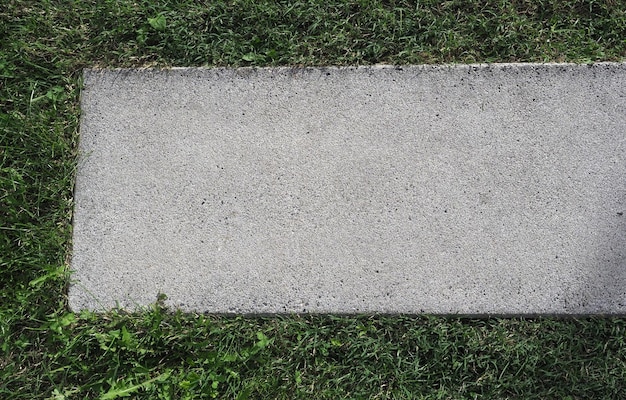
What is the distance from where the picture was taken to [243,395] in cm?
245

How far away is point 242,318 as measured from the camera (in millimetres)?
2523

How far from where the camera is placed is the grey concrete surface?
246cm

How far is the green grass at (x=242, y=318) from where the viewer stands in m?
2.46

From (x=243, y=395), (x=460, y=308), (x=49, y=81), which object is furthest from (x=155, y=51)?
(x=460, y=308)

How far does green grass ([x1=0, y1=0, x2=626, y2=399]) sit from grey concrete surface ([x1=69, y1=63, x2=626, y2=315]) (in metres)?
0.08

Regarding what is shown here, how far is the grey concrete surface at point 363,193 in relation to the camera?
246 centimetres

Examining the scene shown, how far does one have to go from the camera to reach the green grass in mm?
2461

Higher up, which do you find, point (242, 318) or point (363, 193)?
point (363, 193)

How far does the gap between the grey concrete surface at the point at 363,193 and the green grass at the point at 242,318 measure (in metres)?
0.08

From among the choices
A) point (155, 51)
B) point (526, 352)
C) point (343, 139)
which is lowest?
point (526, 352)

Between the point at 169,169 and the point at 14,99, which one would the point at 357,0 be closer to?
the point at 169,169

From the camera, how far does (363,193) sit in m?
2.51

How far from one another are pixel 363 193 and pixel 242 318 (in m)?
0.71

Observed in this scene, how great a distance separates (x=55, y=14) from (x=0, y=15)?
244 mm
